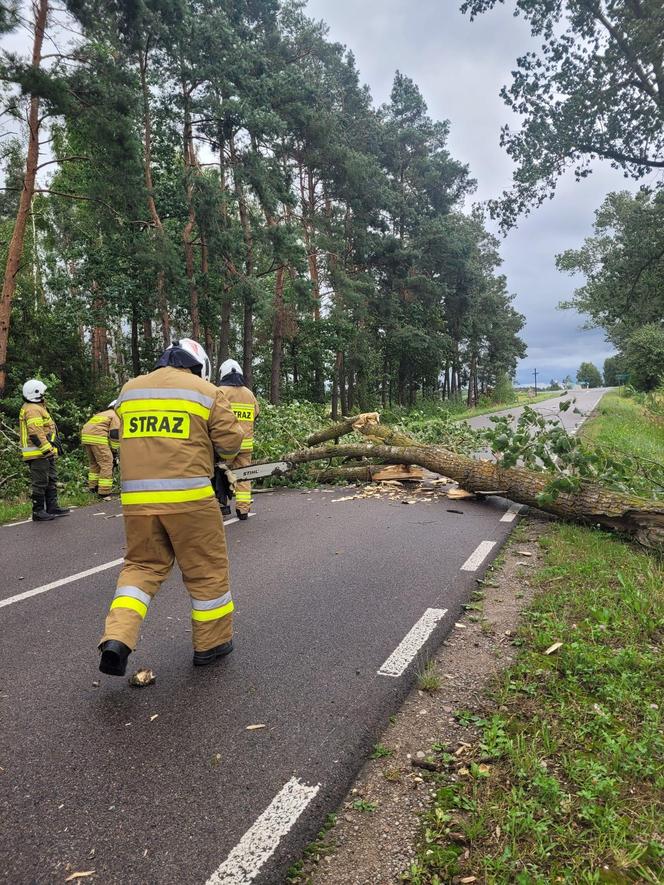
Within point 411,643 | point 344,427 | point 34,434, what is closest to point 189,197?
point 344,427

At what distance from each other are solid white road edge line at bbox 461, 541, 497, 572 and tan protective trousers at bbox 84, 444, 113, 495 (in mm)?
6770

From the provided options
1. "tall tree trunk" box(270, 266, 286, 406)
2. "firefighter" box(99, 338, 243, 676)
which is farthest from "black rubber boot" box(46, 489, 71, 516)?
"tall tree trunk" box(270, 266, 286, 406)

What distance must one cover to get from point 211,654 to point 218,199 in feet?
58.1

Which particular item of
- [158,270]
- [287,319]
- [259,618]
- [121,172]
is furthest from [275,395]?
[259,618]

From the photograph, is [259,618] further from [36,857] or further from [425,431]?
[425,431]

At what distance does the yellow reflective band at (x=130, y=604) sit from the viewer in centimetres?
293

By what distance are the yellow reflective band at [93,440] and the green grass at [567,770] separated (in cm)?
789

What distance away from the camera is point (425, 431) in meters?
10.5

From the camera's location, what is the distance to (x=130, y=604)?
2.94 m

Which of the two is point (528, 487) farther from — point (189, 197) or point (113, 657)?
point (189, 197)

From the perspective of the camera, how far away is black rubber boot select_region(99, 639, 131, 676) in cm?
271

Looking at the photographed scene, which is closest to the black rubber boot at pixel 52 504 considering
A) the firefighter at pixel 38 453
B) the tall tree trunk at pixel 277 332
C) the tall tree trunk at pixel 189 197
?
the firefighter at pixel 38 453

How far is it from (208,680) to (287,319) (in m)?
23.7

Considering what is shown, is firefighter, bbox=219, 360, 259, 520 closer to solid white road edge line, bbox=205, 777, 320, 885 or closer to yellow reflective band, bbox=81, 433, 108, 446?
yellow reflective band, bbox=81, 433, 108, 446
